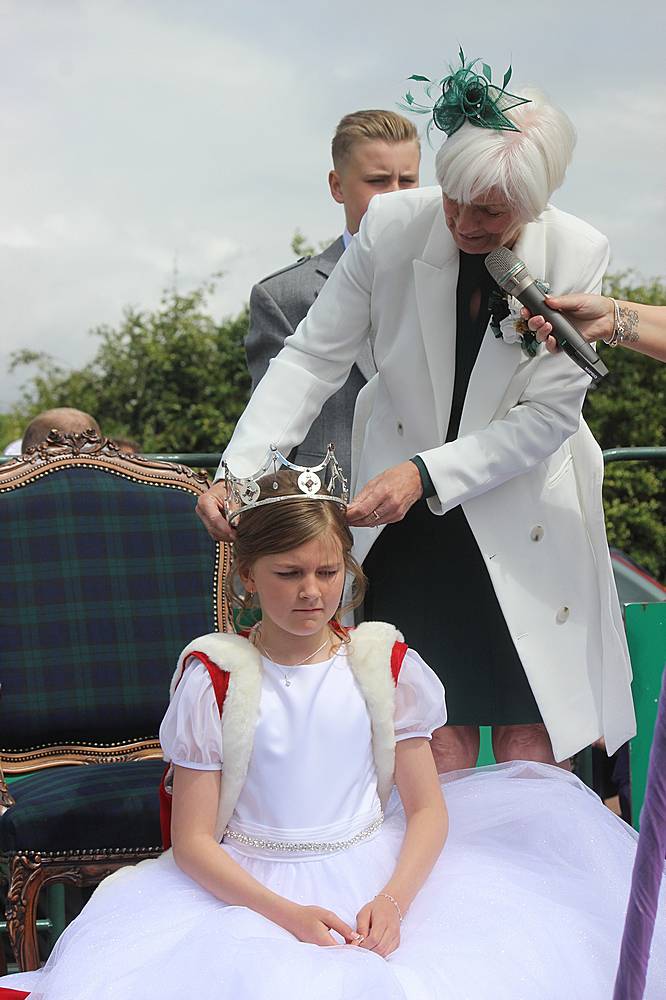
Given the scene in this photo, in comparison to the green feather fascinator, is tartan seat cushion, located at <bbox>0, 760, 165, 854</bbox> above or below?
below

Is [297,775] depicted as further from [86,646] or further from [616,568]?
[616,568]

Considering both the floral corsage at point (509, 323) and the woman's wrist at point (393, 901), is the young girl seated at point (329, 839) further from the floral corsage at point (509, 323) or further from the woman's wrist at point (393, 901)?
the floral corsage at point (509, 323)

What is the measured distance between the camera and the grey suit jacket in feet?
11.3

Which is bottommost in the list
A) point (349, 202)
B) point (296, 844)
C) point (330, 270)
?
point (296, 844)

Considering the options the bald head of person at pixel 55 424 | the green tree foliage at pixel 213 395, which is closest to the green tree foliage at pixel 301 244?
the green tree foliage at pixel 213 395

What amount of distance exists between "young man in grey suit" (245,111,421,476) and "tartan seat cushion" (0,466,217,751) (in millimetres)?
440

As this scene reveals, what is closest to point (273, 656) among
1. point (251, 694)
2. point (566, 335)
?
point (251, 694)

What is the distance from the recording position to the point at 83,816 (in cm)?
265

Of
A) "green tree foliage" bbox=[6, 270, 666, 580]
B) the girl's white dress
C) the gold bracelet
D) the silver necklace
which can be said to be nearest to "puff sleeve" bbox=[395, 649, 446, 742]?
the girl's white dress

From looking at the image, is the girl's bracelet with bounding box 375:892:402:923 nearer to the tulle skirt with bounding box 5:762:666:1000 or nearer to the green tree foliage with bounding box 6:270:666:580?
the tulle skirt with bounding box 5:762:666:1000

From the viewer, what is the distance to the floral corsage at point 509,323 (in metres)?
2.24

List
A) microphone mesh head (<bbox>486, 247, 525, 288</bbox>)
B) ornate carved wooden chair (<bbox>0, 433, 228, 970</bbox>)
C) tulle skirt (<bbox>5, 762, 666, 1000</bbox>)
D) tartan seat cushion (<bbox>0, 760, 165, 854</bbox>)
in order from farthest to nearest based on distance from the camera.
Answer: ornate carved wooden chair (<bbox>0, 433, 228, 970</bbox>) → tartan seat cushion (<bbox>0, 760, 165, 854</bbox>) → microphone mesh head (<bbox>486, 247, 525, 288</bbox>) → tulle skirt (<bbox>5, 762, 666, 1000</bbox>)

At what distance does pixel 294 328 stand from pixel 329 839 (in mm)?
1778

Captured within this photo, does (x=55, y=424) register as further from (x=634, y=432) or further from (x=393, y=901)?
(x=634, y=432)
